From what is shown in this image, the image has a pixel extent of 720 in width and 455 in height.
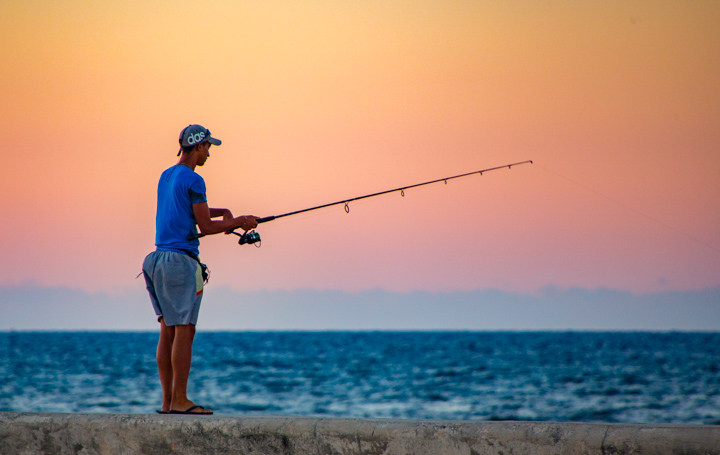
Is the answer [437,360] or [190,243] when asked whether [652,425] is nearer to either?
[190,243]

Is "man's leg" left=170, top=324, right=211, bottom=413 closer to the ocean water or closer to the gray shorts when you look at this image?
the gray shorts

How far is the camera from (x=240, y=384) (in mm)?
26078

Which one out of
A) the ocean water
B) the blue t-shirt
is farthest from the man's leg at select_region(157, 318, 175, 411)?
the ocean water

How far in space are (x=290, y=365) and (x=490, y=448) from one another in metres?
33.2

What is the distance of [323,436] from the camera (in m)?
3.27

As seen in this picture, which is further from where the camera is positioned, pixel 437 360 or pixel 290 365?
pixel 437 360

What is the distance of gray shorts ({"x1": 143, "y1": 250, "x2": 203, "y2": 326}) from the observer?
12.7 feet

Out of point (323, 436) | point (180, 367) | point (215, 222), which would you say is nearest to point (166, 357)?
point (180, 367)

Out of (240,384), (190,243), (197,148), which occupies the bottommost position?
(240,384)

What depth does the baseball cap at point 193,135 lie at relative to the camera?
158 inches

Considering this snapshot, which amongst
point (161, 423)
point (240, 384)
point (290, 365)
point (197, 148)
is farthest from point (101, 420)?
point (290, 365)

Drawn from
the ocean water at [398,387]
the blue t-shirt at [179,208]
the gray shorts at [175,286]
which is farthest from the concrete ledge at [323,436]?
the ocean water at [398,387]

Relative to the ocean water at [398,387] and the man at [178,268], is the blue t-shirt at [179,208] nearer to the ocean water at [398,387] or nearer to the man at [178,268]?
the man at [178,268]

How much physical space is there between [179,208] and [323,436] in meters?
1.36
